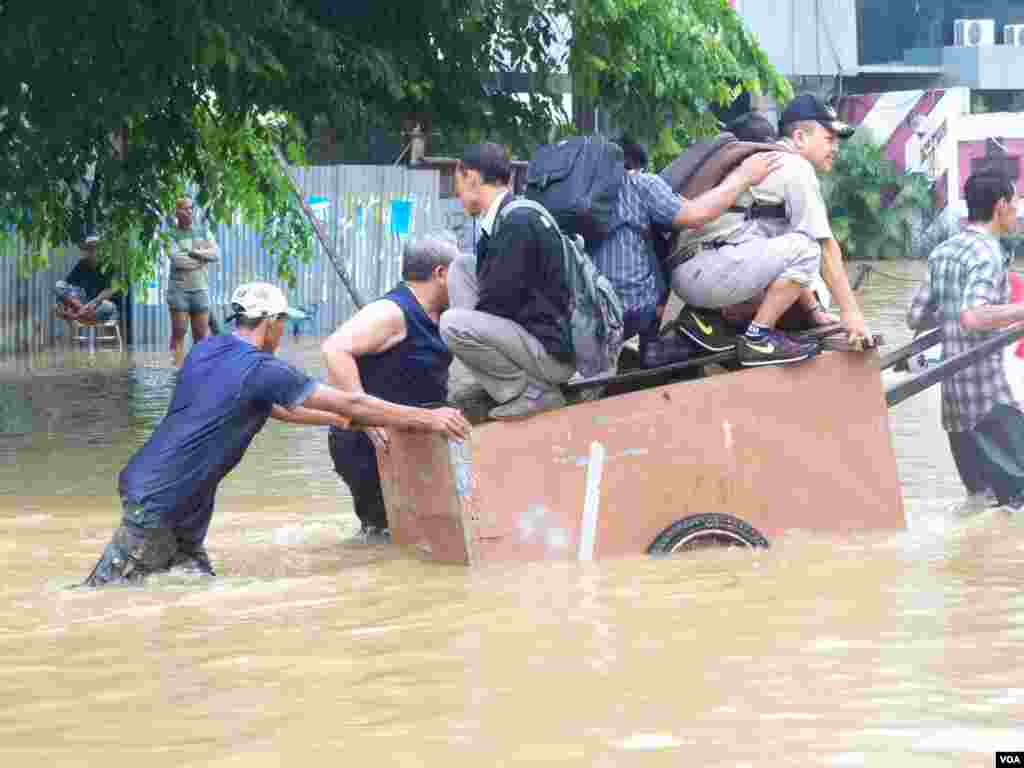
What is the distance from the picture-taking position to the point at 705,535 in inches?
304

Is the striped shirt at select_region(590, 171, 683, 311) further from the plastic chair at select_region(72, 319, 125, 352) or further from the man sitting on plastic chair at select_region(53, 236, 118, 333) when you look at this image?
the plastic chair at select_region(72, 319, 125, 352)

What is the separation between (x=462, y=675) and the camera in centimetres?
608

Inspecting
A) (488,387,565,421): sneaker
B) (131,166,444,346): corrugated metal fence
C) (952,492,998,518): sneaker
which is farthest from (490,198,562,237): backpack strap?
(131,166,444,346): corrugated metal fence

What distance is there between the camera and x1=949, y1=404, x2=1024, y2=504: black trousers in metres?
9.04

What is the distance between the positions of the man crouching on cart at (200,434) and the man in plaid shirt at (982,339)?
9.53 ft

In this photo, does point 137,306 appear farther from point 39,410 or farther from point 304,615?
point 304,615

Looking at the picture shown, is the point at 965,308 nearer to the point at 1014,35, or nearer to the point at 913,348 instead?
the point at 913,348

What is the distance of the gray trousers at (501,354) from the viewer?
7574 millimetres

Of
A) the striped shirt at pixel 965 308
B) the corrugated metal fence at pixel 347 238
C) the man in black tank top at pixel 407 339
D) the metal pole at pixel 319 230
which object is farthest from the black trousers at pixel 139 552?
the corrugated metal fence at pixel 347 238

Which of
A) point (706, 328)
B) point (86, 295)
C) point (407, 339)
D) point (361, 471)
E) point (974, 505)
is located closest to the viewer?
point (706, 328)

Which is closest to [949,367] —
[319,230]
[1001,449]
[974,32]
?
[1001,449]

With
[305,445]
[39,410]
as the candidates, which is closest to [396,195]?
[39,410]

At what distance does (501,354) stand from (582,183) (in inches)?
28.7

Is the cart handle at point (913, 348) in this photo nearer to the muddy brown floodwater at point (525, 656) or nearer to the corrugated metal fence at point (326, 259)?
the muddy brown floodwater at point (525, 656)
